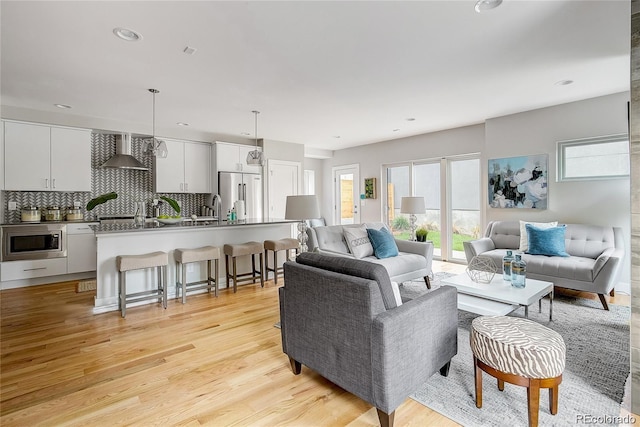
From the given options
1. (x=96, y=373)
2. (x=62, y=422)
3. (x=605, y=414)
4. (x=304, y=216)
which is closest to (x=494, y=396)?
(x=605, y=414)

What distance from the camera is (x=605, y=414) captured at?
179 cm

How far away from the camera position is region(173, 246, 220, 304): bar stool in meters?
3.80

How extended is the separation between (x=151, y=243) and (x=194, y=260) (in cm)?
55

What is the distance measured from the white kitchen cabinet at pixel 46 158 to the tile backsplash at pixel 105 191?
336 mm

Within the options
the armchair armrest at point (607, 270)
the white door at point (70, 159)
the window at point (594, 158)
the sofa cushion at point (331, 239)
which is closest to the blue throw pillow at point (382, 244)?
the sofa cushion at point (331, 239)

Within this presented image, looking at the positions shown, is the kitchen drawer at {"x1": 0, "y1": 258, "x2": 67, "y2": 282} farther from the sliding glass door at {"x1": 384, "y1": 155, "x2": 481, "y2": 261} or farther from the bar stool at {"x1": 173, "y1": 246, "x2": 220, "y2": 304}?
the sliding glass door at {"x1": 384, "y1": 155, "x2": 481, "y2": 261}

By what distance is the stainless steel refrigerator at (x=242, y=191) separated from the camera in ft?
20.4

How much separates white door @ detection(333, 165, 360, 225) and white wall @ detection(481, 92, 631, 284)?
10.5ft

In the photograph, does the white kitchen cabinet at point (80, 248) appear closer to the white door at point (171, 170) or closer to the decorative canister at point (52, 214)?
the decorative canister at point (52, 214)

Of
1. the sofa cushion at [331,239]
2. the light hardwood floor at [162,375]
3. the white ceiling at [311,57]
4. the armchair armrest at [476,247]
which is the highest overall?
the white ceiling at [311,57]

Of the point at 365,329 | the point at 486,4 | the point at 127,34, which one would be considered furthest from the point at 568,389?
the point at 127,34

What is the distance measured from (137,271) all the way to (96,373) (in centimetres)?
171

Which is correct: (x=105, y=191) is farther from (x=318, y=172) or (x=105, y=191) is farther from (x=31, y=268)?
(x=318, y=172)

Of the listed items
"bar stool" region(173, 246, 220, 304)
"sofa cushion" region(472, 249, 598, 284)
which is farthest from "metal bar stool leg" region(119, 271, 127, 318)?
"sofa cushion" region(472, 249, 598, 284)
